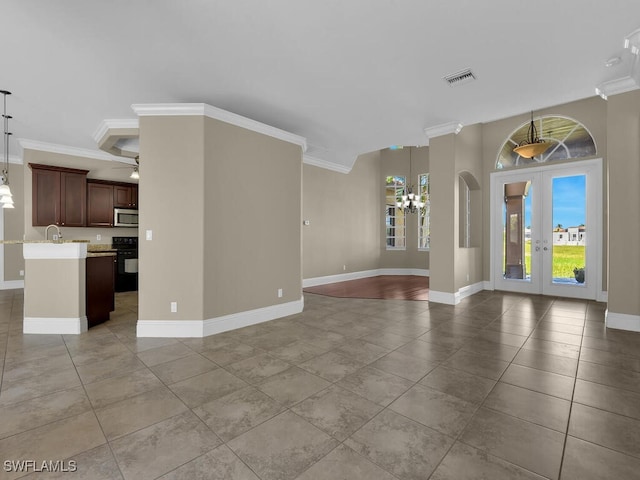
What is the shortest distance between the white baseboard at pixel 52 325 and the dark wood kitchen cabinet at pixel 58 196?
3121mm

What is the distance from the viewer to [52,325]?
392 centimetres

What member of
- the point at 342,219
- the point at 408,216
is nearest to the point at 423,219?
the point at 408,216

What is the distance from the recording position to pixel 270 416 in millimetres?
2098

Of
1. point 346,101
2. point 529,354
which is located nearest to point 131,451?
point 529,354

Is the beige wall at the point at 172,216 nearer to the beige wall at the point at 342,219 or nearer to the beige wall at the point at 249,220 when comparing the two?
the beige wall at the point at 249,220

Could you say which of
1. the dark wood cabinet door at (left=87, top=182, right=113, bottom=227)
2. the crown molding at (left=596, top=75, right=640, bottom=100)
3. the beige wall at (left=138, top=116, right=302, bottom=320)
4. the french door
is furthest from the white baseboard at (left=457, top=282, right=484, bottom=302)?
the dark wood cabinet door at (left=87, top=182, right=113, bottom=227)

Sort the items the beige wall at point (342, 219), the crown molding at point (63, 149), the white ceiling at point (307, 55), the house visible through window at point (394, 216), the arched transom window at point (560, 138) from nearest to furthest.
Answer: the white ceiling at point (307, 55) → the arched transom window at point (560, 138) → the crown molding at point (63, 149) → the beige wall at point (342, 219) → the house visible through window at point (394, 216)

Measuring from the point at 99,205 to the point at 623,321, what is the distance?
916 centimetres

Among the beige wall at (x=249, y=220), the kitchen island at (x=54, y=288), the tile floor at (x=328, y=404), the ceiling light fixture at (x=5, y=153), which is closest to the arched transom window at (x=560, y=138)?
the tile floor at (x=328, y=404)

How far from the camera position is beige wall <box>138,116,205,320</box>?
3836 millimetres

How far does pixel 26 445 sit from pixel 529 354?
13.4 ft

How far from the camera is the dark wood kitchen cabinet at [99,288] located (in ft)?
13.7

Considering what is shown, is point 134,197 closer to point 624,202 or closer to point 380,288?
point 380,288

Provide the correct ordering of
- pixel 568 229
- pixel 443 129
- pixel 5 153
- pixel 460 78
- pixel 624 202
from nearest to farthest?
pixel 460 78, pixel 624 202, pixel 443 129, pixel 568 229, pixel 5 153
